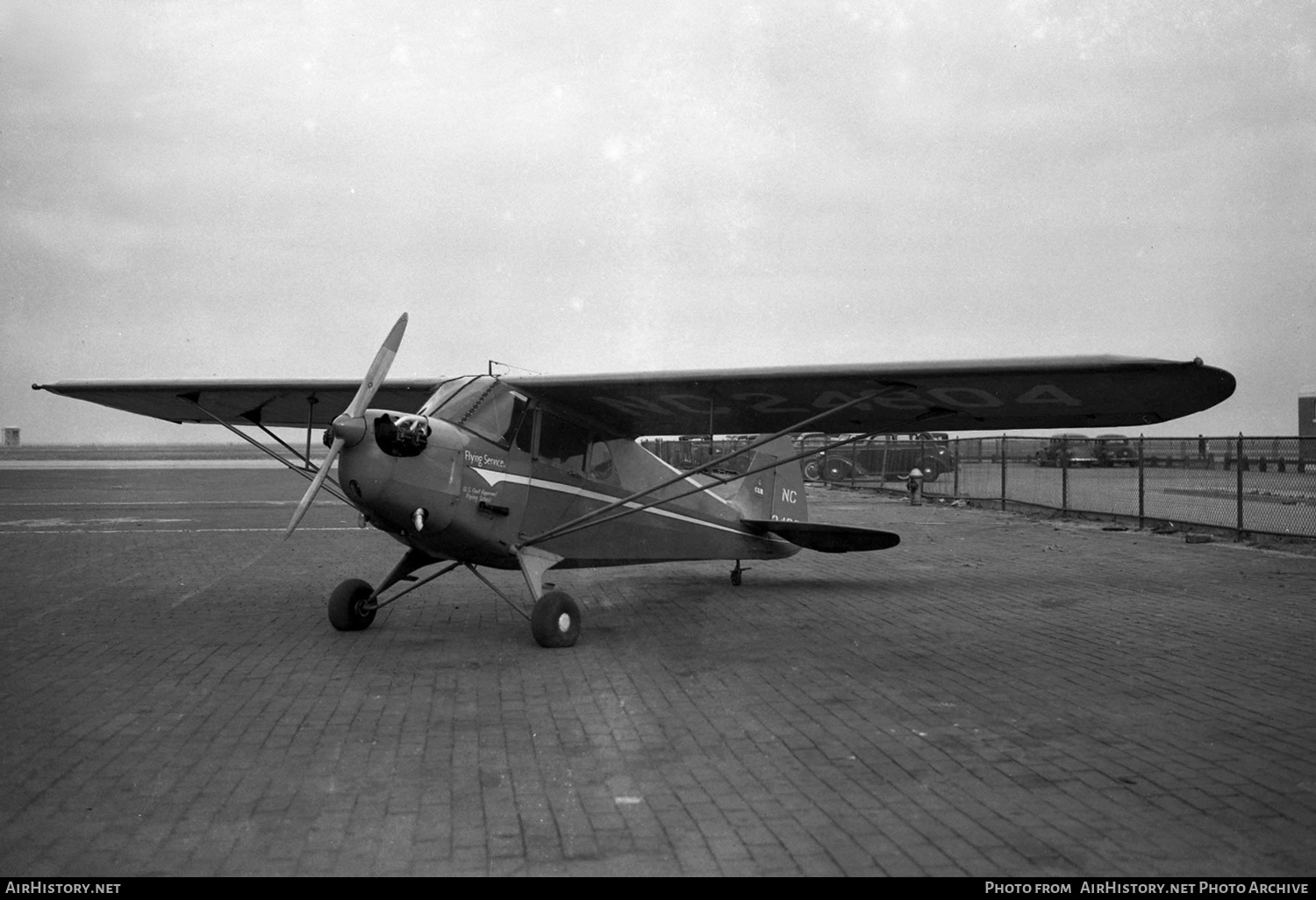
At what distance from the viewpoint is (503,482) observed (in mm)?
8438

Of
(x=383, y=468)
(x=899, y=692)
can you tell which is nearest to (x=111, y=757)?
(x=383, y=468)

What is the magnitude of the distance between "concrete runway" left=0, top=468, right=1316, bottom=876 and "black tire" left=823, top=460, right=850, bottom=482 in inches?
970

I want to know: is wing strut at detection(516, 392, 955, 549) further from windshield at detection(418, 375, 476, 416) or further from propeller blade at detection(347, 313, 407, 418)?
propeller blade at detection(347, 313, 407, 418)

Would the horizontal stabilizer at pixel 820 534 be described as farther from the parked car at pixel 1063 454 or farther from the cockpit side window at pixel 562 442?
the parked car at pixel 1063 454

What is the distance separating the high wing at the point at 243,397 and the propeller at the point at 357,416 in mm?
2065

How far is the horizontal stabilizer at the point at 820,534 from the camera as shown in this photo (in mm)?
11703

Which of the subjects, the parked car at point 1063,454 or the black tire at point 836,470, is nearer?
the parked car at point 1063,454

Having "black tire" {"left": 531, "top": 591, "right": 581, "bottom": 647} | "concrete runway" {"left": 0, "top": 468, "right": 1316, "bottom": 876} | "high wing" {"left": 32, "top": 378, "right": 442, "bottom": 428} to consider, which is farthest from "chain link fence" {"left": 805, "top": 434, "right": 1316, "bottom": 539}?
"high wing" {"left": 32, "top": 378, "right": 442, "bottom": 428}

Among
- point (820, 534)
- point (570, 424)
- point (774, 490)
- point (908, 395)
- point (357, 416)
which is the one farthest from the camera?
point (774, 490)

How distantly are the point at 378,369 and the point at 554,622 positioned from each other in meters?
2.46

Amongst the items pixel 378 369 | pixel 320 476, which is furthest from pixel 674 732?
pixel 378 369

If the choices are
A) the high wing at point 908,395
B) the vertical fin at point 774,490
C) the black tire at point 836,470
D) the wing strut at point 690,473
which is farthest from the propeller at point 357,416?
the black tire at point 836,470

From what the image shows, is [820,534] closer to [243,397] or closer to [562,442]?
[562,442]

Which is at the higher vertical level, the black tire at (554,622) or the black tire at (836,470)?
the black tire at (836,470)
